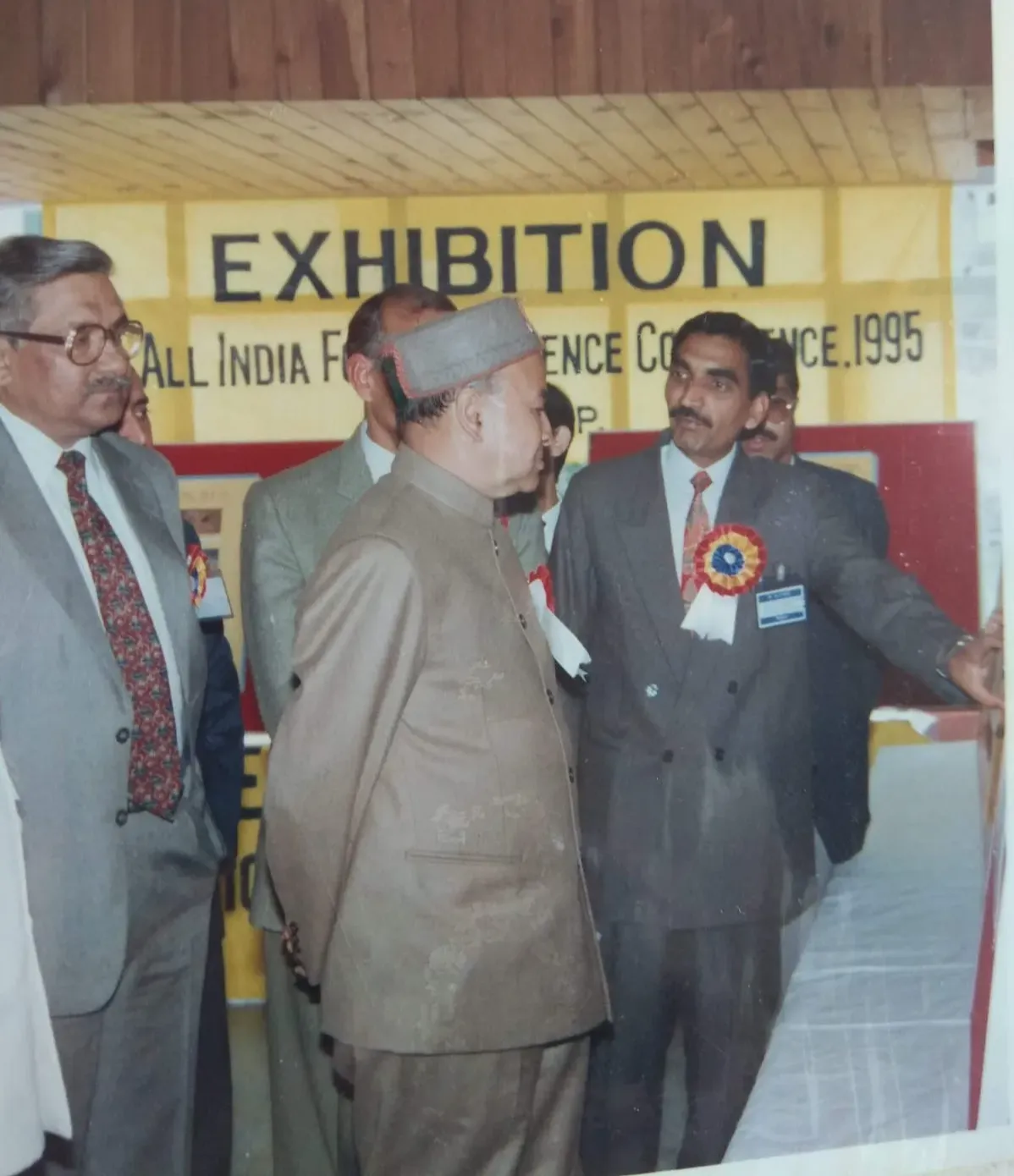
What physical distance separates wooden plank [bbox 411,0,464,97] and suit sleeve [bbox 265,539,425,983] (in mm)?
680

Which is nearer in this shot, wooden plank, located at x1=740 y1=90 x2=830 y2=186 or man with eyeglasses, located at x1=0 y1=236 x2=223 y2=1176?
man with eyeglasses, located at x1=0 y1=236 x2=223 y2=1176

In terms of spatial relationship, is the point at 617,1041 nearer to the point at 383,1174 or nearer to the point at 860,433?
the point at 383,1174

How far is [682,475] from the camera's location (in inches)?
88.0

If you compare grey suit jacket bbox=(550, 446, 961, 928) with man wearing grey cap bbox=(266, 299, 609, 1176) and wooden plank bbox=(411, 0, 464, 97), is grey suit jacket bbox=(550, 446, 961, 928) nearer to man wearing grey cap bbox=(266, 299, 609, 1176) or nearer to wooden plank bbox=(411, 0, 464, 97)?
man wearing grey cap bbox=(266, 299, 609, 1176)

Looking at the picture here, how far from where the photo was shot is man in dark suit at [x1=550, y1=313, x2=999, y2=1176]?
7.27 ft

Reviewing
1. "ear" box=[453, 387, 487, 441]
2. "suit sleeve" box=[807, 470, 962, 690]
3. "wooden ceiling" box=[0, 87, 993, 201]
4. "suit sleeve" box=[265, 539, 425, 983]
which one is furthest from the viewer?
"suit sleeve" box=[807, 470, 962, 690]

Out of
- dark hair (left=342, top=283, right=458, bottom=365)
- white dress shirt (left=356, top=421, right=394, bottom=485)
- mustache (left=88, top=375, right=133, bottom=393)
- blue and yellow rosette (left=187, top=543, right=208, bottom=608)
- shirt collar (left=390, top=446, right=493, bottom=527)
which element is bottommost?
blue and yellow rosette (left=187, top=543, right=208, bottom=608)

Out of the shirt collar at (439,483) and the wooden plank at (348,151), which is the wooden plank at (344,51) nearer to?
the wooden plank at (348,151)

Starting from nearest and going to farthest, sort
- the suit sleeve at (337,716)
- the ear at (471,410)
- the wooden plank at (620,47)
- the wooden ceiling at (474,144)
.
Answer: the suit sleeve at (337,716) → the ear at (471,410) → the wooden ceiling at (474,144) → the wooden plank at (620,47)

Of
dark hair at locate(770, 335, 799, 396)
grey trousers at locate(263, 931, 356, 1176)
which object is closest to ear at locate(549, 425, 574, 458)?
dark hair at locate(770, 335, 799, 396)

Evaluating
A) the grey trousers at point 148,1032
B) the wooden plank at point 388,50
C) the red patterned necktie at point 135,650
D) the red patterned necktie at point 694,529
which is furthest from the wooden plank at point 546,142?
the grey trousers at point 148,1032

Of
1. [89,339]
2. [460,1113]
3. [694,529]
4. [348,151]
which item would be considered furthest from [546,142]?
[460,1113]

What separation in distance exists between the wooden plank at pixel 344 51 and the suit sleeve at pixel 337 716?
0.66 meters

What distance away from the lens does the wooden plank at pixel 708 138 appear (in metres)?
2.18
